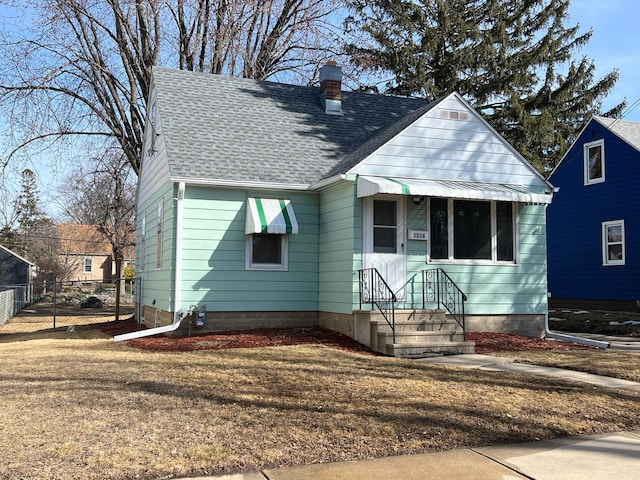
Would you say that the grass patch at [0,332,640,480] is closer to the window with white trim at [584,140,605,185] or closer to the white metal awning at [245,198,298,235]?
the white metal awning at [245,198,298,235]

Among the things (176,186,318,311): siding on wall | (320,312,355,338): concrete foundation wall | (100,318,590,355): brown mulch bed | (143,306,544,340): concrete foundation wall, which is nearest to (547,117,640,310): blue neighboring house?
(143,306,544,340): concrete foundation wall

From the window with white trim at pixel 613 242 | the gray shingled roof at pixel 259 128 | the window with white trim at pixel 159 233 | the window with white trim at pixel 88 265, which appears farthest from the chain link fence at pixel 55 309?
the window with white trim at pixel 613 242

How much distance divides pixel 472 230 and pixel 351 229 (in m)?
2.72

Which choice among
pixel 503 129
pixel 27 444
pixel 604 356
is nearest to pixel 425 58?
pixel 503 129

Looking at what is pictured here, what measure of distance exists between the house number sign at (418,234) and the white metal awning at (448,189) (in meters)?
0.98

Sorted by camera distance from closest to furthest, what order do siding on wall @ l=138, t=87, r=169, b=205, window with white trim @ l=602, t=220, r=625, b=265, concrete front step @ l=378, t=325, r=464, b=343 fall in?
concrete front step @ l=378, t=325, r=464, b=343 → siding on wall @ l=138, t=87, r=169, b=205 → window with white trim @ l=602, t=220, r=625, b=265

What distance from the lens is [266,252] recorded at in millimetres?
12391

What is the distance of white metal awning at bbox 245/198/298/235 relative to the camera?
11.6 metres

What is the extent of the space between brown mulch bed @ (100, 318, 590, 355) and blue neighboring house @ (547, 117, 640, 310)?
10028 mm

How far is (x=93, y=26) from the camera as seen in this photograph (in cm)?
2159

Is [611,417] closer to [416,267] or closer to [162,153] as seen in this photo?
[416,267]

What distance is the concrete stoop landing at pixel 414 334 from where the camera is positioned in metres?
9.58

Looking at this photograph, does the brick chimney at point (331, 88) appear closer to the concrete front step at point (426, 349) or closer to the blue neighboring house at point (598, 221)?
the concrete front step at point (426, 349)

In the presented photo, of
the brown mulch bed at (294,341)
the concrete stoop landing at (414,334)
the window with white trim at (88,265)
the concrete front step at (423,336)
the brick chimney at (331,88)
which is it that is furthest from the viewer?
the window with white trim at (88,265)
